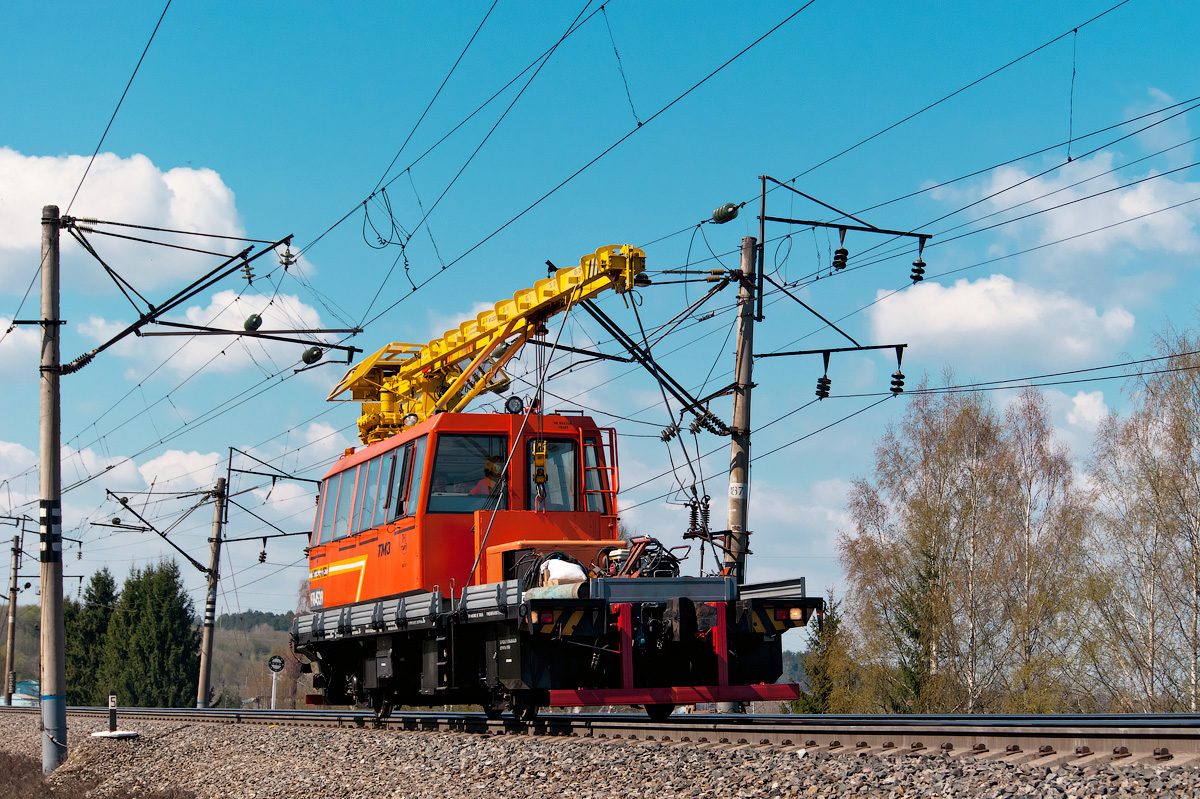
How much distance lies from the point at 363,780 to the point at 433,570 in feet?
9.05

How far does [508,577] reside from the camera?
37.9 ft

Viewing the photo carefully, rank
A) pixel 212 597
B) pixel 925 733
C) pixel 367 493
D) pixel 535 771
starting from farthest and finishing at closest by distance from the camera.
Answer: pixel 212 597
pixel 367 493
pixel 925 733
pixel 535 771

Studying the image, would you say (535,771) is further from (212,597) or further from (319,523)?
(212,597)

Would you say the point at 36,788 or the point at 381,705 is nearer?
the point at 36,788

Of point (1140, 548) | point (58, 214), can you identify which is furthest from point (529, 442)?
point (1140, 548)

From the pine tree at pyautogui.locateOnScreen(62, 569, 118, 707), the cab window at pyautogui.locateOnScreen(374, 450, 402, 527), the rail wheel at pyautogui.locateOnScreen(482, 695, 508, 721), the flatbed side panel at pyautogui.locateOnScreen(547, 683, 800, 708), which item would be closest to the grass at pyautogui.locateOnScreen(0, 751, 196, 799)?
the rail wheel at pyautogui.locateOnScreen(482, 695, 508, 721)

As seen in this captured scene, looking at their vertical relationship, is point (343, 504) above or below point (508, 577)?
above

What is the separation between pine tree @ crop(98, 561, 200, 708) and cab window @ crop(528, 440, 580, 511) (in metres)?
45.9

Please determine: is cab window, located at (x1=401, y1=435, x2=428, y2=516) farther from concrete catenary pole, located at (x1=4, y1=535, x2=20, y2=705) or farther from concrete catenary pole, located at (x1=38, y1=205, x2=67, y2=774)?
concrete catenary pole, located at (x1=4, y1=535, x2=20, y2=705)

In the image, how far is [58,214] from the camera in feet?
51.6

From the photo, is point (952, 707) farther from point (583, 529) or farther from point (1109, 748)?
point (1109, 748)

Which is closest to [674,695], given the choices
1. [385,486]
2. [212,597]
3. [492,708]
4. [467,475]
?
[492,708]

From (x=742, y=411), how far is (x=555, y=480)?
426 cm

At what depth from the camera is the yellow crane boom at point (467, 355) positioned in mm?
12062
